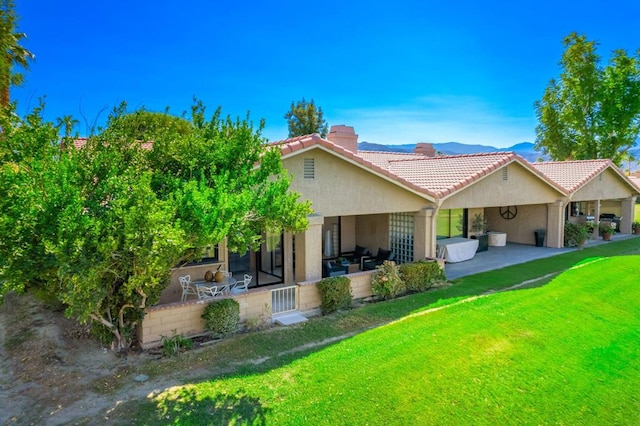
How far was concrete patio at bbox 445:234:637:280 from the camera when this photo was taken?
19013 millimetres

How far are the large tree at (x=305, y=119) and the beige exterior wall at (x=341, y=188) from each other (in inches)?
1612

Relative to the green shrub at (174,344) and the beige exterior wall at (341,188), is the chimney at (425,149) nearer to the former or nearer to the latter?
the beige exterior wall at (341,188)

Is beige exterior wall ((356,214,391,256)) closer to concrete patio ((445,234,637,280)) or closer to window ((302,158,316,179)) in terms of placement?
concrete patio ((445,234,637,280))

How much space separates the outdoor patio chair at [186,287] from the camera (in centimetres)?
1240

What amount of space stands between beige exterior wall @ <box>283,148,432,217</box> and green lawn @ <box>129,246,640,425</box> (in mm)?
3550

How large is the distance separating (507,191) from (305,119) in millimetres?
38244

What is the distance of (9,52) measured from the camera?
20.5 meters

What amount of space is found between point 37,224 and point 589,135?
46.5 m

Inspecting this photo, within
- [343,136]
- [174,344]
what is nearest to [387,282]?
[174,344]

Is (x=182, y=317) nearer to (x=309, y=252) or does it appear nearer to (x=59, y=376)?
(x=59, y=376)

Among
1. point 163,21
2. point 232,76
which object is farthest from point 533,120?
point 163,21

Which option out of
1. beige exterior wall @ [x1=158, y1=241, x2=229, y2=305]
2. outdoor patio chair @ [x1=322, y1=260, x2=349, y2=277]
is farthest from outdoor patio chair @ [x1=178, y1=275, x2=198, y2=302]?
outdoor patio chair @ [x1=322, y1=260, x2=349, y2=277]

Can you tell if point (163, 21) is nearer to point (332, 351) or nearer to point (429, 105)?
point (332, 351)

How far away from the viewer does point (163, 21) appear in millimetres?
19672
